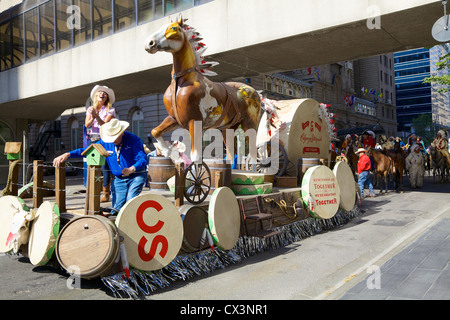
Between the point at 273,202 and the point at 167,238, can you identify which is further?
the point at 273,202

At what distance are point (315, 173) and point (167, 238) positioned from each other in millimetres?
3942

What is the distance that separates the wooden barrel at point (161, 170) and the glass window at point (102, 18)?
11.6 meters

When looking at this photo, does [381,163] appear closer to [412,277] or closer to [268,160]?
[268,160]

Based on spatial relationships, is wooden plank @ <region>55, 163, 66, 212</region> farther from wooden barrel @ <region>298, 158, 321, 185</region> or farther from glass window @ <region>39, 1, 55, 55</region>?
glass window @ <region>39, 1, 55, 55</region>

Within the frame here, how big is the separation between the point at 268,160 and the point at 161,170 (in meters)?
3.01

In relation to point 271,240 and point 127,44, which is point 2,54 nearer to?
point 127,44

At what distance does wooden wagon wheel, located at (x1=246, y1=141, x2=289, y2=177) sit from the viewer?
8273mm

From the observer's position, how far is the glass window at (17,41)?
20172 millimetres

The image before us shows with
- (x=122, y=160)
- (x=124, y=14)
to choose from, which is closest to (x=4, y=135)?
(x=124, y=14)

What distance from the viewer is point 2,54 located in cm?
2098

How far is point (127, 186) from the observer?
5168 mm

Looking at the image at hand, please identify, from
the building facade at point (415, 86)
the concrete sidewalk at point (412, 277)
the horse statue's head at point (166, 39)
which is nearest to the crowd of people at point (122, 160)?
the horse statue's head at point (166, 39)
